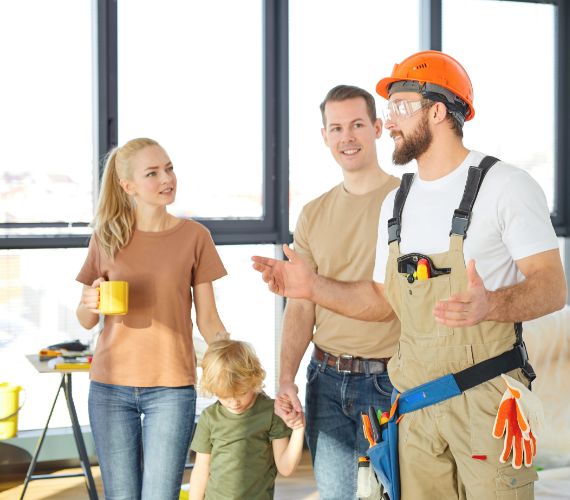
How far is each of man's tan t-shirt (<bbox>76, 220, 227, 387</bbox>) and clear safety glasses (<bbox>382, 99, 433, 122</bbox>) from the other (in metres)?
0.86

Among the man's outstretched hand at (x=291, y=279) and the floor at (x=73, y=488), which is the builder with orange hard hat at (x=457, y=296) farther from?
the floor at (x=73, y=488)

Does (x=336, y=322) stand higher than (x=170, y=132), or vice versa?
(x=170, y=132)

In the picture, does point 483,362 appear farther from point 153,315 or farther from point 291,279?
point 153,315

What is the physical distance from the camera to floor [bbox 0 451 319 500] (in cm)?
432

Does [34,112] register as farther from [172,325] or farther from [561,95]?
[561,95]

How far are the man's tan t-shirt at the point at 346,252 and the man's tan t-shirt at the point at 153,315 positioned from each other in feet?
1.18

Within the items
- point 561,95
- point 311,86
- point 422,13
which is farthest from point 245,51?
point 561,95

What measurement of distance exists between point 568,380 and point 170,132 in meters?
2.35

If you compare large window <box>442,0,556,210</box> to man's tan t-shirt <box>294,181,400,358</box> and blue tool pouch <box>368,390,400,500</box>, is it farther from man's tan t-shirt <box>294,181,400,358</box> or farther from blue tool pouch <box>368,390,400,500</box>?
blue tool pouch <box>368,390,400,500</box>

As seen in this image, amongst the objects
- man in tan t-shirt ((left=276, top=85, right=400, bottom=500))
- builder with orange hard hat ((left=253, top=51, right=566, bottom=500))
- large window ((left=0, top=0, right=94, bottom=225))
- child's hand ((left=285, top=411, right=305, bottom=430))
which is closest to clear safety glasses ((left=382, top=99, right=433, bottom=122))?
builder with orange hard hat ((left=253, top=51, right=566, bottom=500))

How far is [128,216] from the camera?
2.86 meters

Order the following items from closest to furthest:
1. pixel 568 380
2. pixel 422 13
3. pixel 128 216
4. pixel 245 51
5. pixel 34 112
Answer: pixel 128 216 < pixel 568 380 < pixel 34 112 < pixel 245 51 < pixel 422 13

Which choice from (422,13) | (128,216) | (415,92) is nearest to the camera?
(415,92)

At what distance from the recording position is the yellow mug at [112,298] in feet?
8.81
